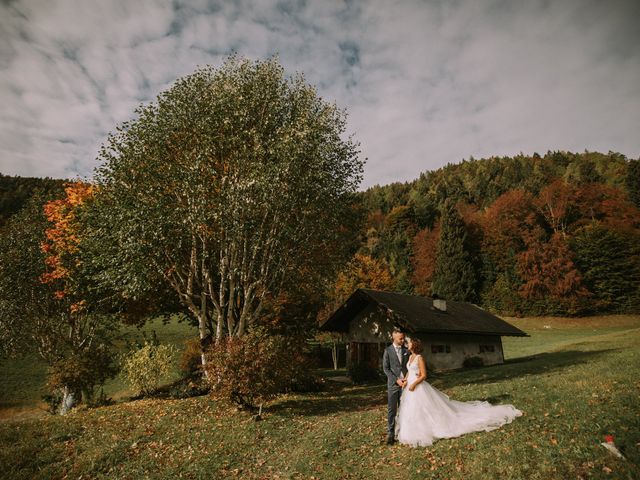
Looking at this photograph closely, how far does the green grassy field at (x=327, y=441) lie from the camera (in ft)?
21.9

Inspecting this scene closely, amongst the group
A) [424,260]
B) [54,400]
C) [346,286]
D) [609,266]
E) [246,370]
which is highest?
[424,260]

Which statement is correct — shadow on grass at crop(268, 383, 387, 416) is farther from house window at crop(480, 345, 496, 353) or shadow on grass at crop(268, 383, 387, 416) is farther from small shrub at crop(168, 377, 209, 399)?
house window at crop(480, 345, 496, 353)

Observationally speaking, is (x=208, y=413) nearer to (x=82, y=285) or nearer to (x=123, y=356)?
(x=123, y=356)

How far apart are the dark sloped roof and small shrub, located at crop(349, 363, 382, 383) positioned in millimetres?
4162

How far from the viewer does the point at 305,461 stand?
29.0ft

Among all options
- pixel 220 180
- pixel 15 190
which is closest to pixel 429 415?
pixel 220 180

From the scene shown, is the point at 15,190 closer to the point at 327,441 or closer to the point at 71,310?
the point at 71,310

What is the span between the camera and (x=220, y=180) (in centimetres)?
1703

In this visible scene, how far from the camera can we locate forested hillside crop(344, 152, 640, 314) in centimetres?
5238

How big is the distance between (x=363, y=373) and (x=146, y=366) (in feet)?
45.6

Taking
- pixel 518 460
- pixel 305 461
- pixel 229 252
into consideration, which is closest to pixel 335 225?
pixel 229 252

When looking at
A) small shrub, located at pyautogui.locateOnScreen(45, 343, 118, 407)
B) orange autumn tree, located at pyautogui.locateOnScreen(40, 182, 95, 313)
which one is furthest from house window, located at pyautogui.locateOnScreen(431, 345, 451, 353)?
orange autumn tree, located at pyautogui.locateOnScreen(40, 182, 95, 313)

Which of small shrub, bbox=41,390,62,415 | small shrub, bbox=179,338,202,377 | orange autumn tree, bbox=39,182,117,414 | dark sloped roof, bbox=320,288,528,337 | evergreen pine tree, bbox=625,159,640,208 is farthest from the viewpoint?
evergreen pine tree, bbox=625,159,640,208

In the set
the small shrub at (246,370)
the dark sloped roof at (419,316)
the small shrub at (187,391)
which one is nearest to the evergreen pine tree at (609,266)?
the dark sloped roof at (419,316)
